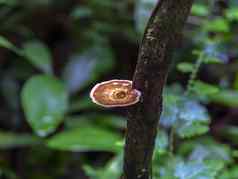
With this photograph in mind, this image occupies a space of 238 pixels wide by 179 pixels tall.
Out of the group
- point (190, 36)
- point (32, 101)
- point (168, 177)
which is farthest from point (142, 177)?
point (190, 36)

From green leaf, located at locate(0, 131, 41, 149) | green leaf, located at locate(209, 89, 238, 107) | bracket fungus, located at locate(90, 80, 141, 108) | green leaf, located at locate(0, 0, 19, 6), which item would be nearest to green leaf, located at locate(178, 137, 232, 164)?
green leaf, located at locate(209, 89, 238, 107)

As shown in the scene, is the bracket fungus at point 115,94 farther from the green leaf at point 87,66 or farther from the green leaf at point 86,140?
the green leaf at point 87,66

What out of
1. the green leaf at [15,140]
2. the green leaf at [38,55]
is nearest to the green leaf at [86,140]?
the green leaf at [15,140]

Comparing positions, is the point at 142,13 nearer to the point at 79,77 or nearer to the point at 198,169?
the point at 79,77

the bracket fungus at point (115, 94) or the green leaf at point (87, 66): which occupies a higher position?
the bracket fungus at point (115, 94)

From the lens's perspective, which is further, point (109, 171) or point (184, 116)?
point (109, 171)

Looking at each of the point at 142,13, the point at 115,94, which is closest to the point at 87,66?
the point at 142,13

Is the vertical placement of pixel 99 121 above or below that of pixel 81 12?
below

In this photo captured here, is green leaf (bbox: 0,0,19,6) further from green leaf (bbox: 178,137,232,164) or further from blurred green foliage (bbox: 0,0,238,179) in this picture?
green leaf (bbox: 178,137,232,164)
